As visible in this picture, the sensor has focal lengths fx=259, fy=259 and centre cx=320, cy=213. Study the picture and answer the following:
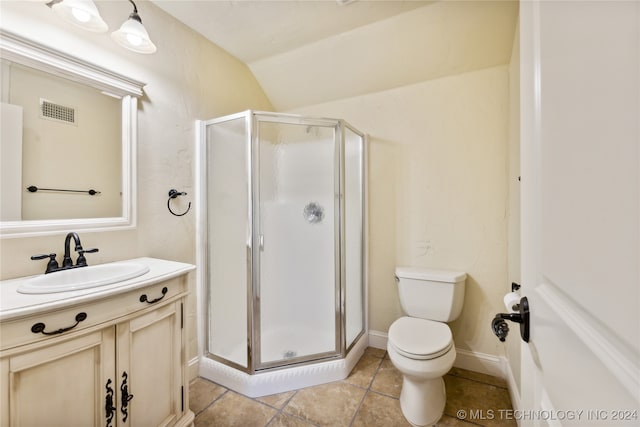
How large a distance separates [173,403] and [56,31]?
6.14ft

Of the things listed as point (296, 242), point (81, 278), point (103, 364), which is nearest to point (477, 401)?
point (296, 242)

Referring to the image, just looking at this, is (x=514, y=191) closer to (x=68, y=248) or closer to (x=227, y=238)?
(x=227, y=238)

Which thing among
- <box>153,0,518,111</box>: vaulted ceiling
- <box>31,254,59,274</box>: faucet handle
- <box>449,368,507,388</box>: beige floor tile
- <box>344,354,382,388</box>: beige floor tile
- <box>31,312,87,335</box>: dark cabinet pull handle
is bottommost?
<box>449,368,507,388</box>: beige floor tile

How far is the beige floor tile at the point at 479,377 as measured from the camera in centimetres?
176

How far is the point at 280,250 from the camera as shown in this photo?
83.9 inches

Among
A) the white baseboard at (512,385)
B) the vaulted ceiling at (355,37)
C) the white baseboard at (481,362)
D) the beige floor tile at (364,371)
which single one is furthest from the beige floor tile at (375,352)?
the vaulted ceiling at (355,37)

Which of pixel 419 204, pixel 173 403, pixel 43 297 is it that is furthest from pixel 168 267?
pixel 419 204

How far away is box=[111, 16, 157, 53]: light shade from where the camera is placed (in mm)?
Answer: 1260

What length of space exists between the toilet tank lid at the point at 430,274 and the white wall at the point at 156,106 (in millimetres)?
1532

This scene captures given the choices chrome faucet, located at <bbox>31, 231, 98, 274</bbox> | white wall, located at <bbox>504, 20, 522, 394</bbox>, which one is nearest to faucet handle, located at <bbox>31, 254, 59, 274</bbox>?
chrome faucet, located at <bbox>31, 231, 98, 274</bbox>

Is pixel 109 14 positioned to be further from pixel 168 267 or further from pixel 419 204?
pixel 419 204

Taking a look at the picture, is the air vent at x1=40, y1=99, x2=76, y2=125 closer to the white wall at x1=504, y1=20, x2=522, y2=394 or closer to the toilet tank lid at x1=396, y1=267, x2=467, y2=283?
the toilet tank lid at x1=396, y1=267, x2=467, y2=283

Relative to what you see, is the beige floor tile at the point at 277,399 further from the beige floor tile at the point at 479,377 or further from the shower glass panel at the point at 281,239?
the beige floor tile at the point at 479,377

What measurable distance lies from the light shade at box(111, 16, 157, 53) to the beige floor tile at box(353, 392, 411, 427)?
2.32 meters
